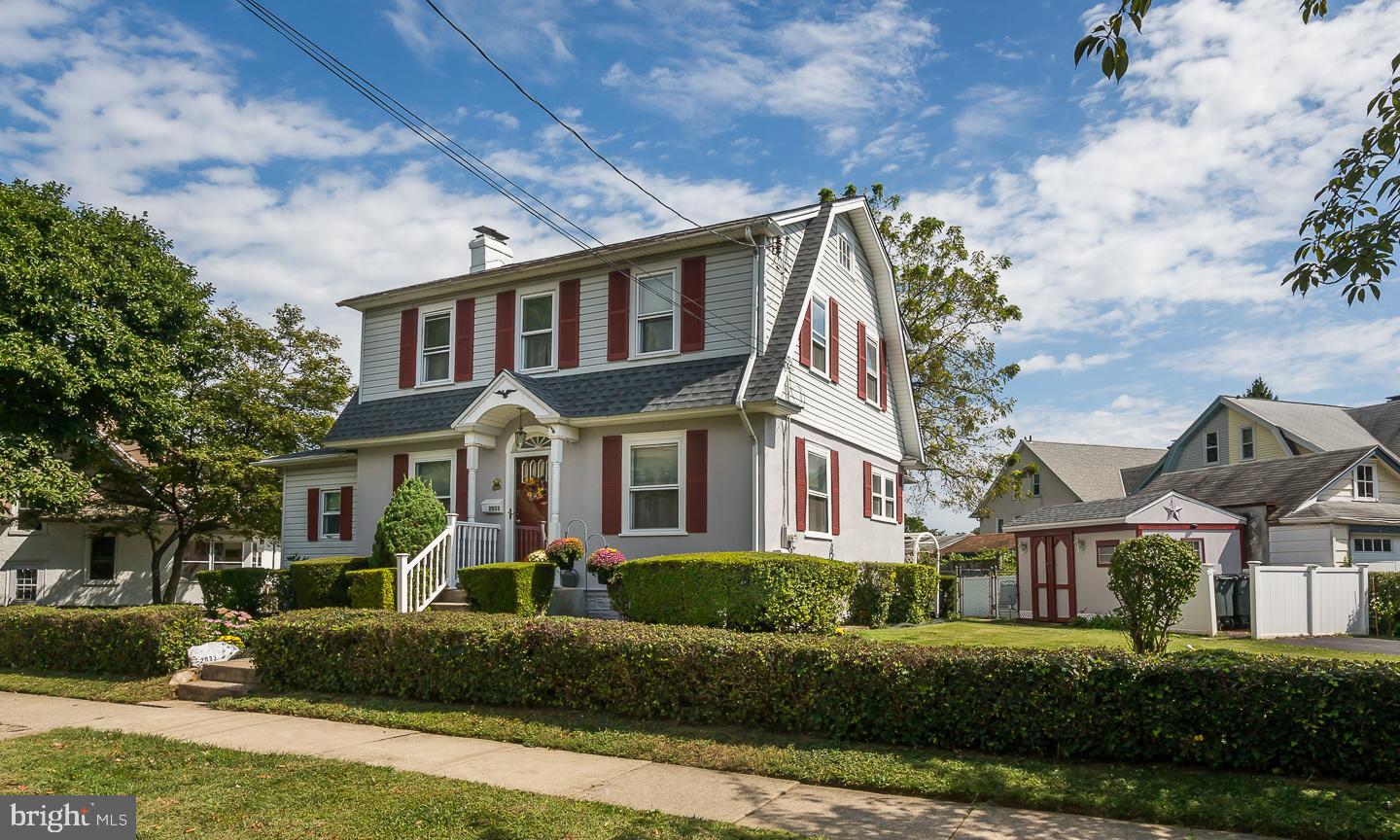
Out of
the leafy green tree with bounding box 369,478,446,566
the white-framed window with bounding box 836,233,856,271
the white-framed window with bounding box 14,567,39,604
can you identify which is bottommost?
the white-framed window with bounding box 14,567,39,604

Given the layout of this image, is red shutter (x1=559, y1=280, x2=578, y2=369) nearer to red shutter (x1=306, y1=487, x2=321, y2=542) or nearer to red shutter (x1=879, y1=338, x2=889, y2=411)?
red shutter (x1=306, y1=487, x2=321, y2=542)

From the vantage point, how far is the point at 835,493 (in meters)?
17.6

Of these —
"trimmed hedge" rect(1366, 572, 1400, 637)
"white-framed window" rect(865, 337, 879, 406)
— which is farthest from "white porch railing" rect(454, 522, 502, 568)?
"trimmed hedge" rect(1366, 572, 1400, 637)

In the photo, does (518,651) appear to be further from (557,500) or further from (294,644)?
(557,500)

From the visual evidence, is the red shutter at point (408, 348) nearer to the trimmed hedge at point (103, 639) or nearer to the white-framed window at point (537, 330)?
the white-framed window at point (537, 330)

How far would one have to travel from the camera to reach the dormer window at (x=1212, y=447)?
34.0m

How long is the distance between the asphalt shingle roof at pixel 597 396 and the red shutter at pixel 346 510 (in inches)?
63.7

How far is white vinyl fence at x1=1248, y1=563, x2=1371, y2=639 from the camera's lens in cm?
1712

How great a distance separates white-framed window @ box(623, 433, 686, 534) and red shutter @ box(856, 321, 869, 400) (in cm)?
515

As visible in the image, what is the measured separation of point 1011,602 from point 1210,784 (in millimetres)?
18929

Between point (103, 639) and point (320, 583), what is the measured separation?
378 centimetres

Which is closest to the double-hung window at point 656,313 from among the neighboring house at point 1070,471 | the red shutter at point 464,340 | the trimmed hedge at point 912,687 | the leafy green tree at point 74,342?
the red shutter at point 464,340

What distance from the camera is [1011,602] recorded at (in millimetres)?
24719

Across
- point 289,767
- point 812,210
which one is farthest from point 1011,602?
point 289,767
